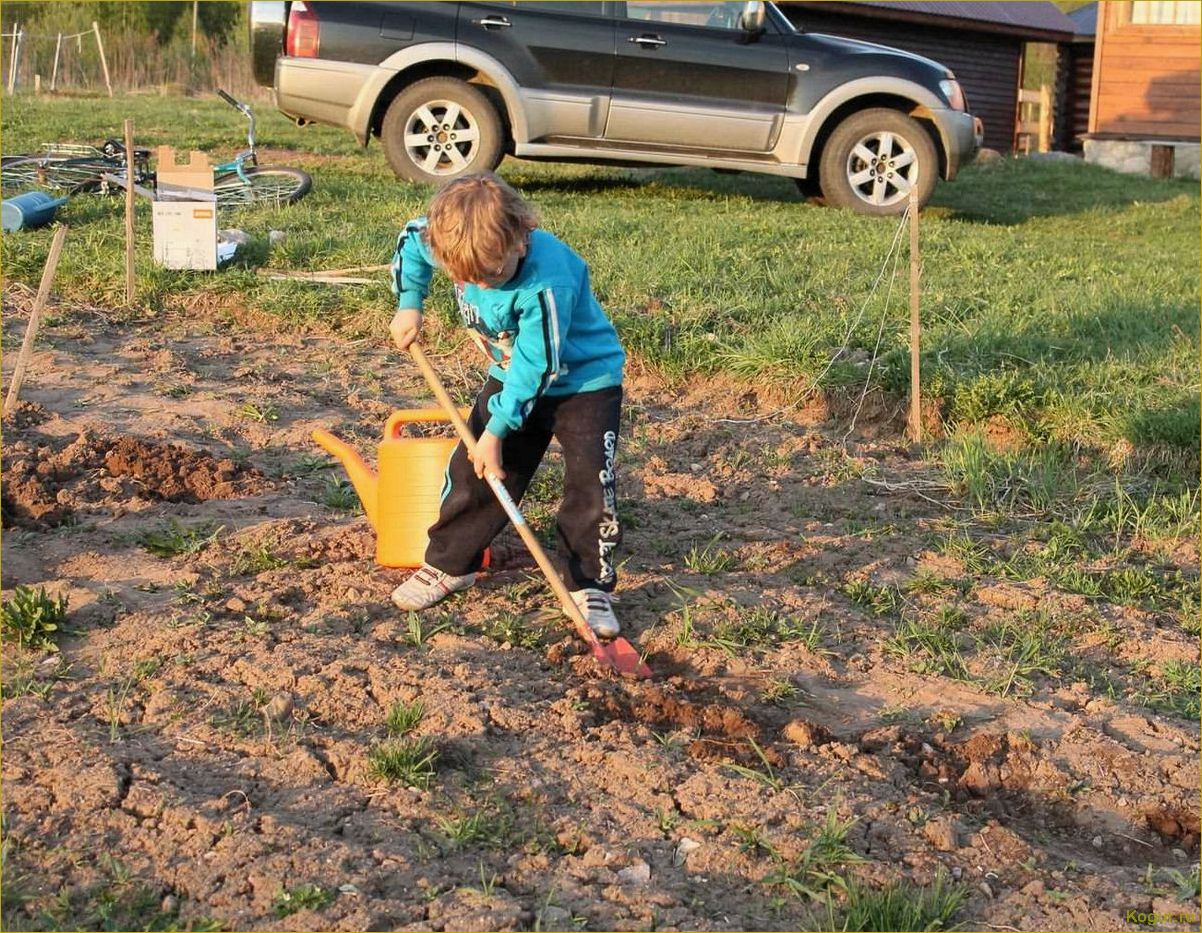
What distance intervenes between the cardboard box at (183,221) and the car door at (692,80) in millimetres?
4025

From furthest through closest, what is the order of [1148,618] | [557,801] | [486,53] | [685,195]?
[685,195] → [486,53] → [1148,618] → [557,801]

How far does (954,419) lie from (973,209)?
7.31 metres

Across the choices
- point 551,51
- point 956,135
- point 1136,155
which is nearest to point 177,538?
point 551,51

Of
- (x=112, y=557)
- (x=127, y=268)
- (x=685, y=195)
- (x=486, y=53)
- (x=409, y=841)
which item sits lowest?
(x=409, y=841)

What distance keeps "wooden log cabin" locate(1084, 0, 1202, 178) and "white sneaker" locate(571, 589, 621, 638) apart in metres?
17.2

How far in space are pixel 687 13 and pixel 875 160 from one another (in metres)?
1.80

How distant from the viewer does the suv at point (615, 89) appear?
957cm

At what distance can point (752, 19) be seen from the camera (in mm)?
9664

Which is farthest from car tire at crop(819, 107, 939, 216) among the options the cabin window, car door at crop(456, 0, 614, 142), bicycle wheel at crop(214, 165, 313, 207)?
the cabin window

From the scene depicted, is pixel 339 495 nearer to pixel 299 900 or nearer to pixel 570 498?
pixel 570 498

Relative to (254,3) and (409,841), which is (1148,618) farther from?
(254,3)

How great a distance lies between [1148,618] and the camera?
161 inches

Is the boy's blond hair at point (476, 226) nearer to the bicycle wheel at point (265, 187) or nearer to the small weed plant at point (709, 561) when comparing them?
the small weed plant at point (709, 561)

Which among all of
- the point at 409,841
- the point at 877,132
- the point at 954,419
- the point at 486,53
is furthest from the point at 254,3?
the point at 409,841
